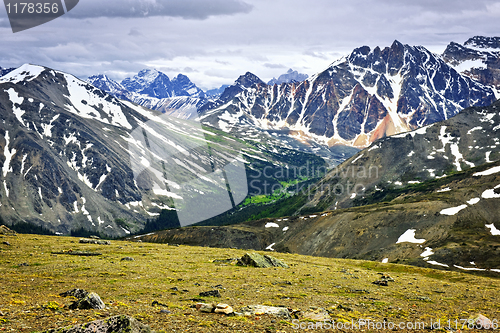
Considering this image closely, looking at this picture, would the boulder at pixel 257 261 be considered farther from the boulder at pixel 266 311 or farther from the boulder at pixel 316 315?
the boulder at pixel 266 311

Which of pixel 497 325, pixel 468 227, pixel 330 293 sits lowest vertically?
pixel 468 227

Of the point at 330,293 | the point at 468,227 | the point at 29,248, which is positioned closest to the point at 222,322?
the point at 330,293

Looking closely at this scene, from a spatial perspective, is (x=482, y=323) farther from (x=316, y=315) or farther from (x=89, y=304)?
(x=89, y=304)

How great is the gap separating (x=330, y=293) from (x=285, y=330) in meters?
20.7

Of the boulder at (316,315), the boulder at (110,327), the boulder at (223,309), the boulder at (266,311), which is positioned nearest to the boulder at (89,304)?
the boulder at (110,327)

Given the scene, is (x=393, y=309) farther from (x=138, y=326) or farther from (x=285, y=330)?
(x=138, y=326)

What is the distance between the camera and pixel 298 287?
→ 4609 centimetres

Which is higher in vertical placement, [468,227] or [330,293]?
[330,293]

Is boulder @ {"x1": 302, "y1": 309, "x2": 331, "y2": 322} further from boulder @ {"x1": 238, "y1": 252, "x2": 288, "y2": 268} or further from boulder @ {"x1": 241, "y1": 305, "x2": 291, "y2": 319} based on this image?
boulder @ {"x1": 238, "y1": 252, "x2": 288, "y2": 268}

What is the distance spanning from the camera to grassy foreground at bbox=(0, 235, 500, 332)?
2459 cm

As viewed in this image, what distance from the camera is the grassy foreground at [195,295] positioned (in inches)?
968

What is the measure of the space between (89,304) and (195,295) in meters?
12.2

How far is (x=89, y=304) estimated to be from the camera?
26375 mm

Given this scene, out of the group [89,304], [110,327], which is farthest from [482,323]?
[89,304]
